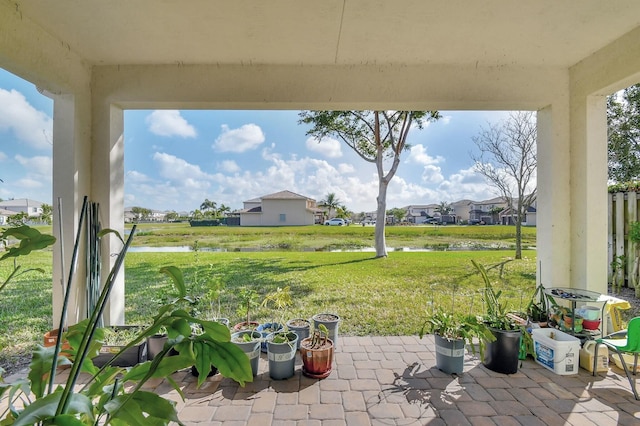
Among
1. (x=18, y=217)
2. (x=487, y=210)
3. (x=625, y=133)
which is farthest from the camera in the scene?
(x=487, y=210)

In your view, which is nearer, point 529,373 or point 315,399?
point 315,399

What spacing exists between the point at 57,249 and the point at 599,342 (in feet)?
16.2

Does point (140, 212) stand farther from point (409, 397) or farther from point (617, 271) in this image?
point (617, 271)

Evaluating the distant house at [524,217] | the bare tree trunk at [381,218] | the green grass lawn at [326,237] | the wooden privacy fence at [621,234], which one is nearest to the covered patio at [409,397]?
the wooden privacy fence at [621,234]

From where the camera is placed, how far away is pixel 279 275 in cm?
658

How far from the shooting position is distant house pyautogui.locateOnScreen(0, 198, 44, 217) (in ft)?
10.1

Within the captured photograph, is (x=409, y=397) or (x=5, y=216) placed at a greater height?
A: (x=5, y=216)

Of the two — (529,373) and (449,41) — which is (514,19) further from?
(529,373)

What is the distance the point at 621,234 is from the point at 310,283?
525cm

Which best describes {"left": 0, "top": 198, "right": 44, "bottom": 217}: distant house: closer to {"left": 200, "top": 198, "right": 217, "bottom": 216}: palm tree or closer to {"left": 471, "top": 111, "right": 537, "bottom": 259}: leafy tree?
{"left": 200, "top": 198, "right": 217, "bottom": 216}: palm tree

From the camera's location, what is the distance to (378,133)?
817 cm

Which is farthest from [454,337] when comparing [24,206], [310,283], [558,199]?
[24,206]

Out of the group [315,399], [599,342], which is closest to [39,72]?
[315,399]

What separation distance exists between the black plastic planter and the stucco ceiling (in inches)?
104
